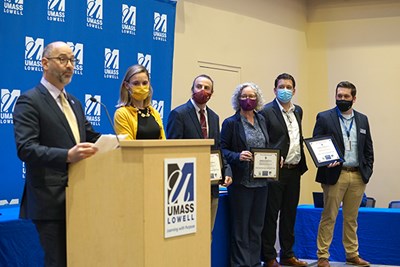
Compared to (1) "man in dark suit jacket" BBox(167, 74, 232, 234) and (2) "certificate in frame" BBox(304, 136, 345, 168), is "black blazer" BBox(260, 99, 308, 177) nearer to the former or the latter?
(2) "certificate in frame" BBox(304, 136, 345, 168)

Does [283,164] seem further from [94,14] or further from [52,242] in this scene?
[52,242]

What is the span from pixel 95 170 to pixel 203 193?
465mm

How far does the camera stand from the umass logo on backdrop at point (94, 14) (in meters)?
5.44

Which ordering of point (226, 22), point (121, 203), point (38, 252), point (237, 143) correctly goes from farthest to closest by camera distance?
point (226, 22), point (237, 143), point (38, 252), point (121, 203)

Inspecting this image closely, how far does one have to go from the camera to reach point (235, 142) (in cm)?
506

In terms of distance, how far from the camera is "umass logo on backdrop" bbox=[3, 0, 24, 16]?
470 centimetres

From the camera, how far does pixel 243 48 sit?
8.01 metres

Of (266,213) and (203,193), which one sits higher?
(203,193)

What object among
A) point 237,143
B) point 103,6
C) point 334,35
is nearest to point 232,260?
point 237,143

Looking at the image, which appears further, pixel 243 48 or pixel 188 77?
pixel 243 48

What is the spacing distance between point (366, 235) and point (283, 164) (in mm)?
1259

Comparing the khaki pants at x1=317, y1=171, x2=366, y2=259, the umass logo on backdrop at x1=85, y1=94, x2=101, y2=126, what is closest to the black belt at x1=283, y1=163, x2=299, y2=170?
the khaki pants at x1=317, y1=171, x2=366, y2=259

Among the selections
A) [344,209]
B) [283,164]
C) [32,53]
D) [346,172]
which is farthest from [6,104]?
[344,209]

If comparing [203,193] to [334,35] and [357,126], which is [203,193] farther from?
[334,35]
